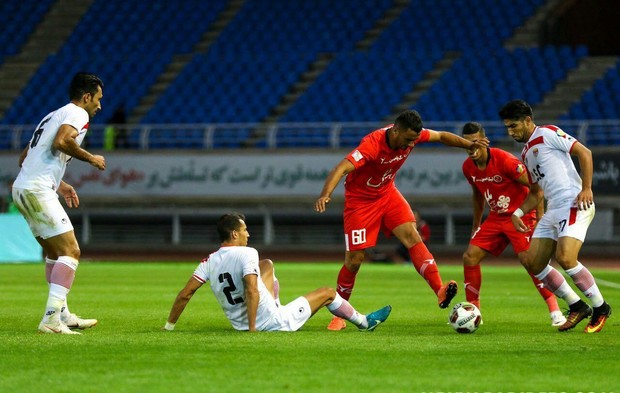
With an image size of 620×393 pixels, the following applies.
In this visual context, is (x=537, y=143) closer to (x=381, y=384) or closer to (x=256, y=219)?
(x=381, y=384)

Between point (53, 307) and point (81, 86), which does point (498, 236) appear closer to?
point (81, 86)

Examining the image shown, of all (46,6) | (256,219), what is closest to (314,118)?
(256,219)

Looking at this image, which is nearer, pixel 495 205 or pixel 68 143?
pixel 68 143

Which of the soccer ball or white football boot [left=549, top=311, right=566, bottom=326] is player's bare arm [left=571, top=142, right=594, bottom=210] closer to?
the soccer ball

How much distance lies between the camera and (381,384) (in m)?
7.04

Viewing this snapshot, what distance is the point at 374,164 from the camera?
11.8m

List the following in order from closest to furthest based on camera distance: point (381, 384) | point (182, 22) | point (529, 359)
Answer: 1. point (381, 384)
2. point (529, 359)
3. point (182, 22)

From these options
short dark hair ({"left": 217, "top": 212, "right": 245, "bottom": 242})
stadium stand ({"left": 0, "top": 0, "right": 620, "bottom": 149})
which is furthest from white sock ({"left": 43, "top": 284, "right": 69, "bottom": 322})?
stadium stand ({"left": 0, "top": 0, "right": 620, "bottom": 149})

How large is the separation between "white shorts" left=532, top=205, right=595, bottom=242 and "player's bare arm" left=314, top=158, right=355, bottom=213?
1.98m

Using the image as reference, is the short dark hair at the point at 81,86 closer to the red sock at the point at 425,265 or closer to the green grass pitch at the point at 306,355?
the green grass pitch at the point at 306,355

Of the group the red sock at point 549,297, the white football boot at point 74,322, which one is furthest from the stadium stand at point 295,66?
the white football boot at point 74,322

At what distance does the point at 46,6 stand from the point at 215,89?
9142mm

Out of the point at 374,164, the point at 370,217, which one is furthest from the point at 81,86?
the point at 370,217

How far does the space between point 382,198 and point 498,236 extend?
1324 millimetres
